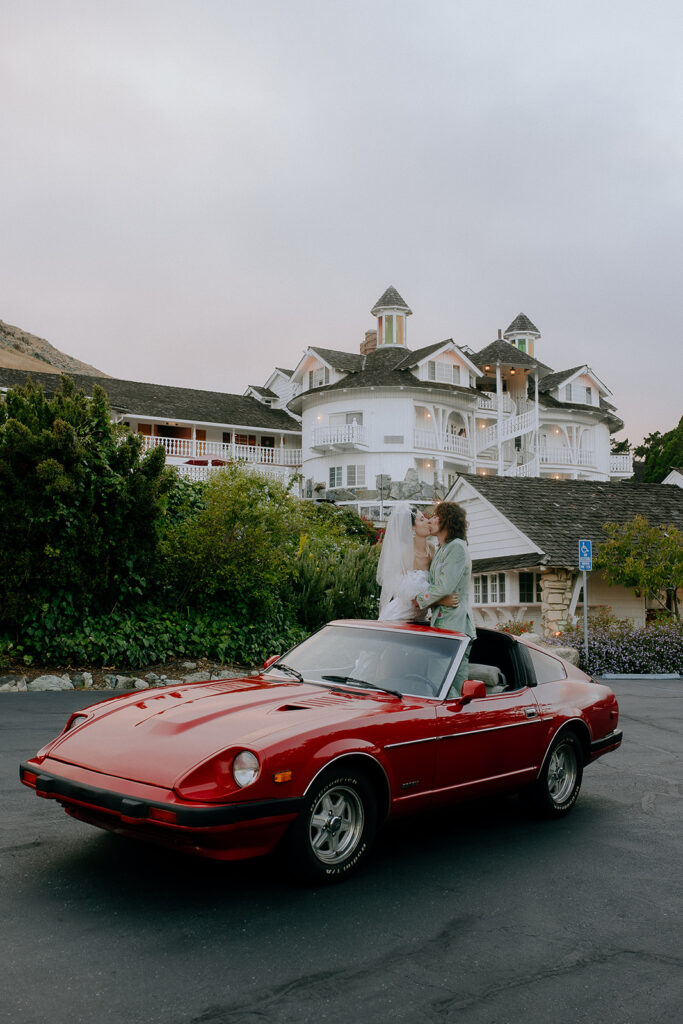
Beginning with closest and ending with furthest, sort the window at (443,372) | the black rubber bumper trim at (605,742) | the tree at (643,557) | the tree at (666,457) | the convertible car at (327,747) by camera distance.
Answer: the convertible car at (327,747)
the black rubber bumper trim at (605,742)
the tree at (643,557)
the window at (443,372)
the tree at (666,457)

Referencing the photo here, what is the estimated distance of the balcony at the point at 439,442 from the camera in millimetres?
49875

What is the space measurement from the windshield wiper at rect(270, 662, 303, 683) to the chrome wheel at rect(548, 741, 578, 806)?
204 centimetres

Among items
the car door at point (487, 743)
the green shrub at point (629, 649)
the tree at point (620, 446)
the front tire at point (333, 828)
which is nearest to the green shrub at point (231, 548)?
the green shrub at point (629, 649)

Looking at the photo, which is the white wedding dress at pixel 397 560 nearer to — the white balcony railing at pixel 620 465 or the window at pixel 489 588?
the window at pixel 489 588

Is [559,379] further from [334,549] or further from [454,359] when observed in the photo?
[334,549]

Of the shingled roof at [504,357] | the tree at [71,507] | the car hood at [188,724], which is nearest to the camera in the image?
the car hood at [188,724]

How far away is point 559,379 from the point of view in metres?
56.8

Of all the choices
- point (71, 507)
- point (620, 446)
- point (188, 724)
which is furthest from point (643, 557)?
point (620, 446)

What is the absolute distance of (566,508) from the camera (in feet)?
85.1

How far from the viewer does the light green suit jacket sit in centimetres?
721

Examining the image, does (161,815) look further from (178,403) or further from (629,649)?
(178,403)

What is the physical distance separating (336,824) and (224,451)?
4550 centimetres

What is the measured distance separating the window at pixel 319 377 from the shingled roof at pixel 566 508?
25.8 metres

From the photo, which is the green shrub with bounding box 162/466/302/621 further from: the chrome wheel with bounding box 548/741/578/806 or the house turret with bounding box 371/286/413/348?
the house turret with bounding box 371/286/413/348
